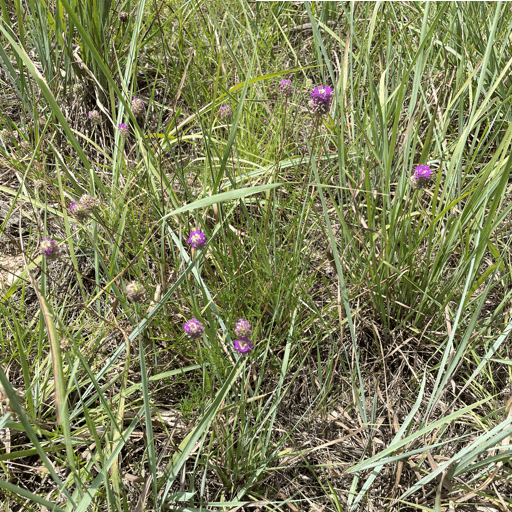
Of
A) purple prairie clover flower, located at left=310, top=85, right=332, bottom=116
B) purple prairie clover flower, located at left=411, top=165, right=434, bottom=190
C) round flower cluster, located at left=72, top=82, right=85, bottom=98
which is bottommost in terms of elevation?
purple prairie clover flower, located at left=411, top=165, right=434, bottom=190

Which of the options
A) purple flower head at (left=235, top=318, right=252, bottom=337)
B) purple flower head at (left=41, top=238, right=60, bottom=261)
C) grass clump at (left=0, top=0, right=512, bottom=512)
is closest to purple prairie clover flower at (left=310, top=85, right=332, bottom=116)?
grass clump at (left=0, top=0, right=512, bottom=512)

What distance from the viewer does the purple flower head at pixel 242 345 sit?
0.94 meters

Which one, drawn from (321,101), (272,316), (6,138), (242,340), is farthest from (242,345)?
(6,138)

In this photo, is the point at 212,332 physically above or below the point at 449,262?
above

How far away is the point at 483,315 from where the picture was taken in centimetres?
125

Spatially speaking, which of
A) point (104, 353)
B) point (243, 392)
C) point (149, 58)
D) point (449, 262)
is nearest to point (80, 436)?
point (104, 353)

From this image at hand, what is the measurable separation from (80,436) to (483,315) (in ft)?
3.39

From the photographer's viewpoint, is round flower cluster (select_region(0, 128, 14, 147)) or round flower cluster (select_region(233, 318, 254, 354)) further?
round flower cluster (select_region(0, 128, 14, 147))

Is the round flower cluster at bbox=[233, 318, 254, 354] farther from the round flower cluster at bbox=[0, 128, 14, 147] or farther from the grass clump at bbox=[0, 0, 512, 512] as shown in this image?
the round flower cluster at bbox=[0, 128, 14, 147]

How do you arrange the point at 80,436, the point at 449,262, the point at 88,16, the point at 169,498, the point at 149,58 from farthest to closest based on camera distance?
the point at 149,58 → the point at 88,16 → the point at 449,262 → the point at 80,436 → the point at 169,498

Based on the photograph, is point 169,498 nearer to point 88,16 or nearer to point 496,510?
point 496,510

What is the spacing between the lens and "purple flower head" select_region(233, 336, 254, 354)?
94cm

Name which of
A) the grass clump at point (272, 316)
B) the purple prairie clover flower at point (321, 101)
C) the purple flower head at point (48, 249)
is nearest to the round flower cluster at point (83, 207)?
the grass clump at point (272, 316)

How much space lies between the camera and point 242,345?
949 mm
